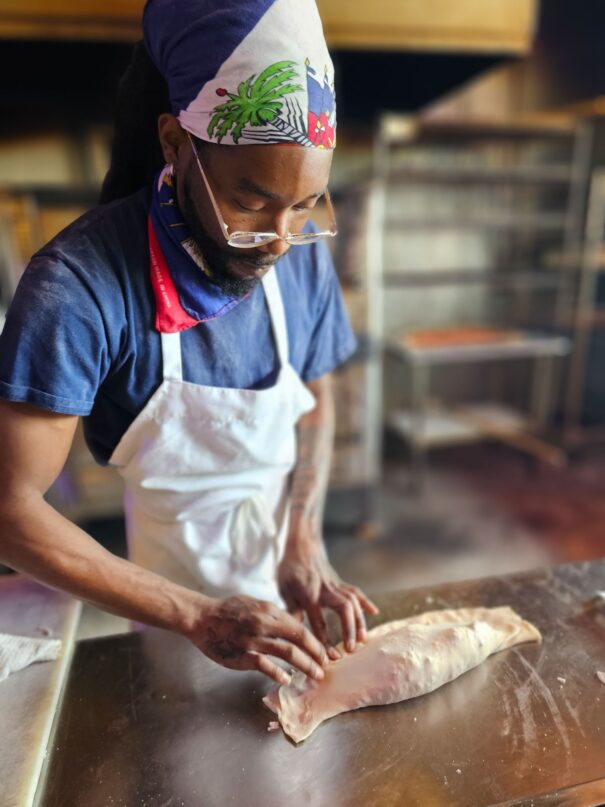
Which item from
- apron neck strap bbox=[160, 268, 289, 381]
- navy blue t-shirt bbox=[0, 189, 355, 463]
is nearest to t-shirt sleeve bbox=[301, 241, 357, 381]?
navy blue t-shirt bbox=[0, 189, 355, 463]

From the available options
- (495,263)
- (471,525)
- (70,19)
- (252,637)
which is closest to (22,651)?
(252,637)

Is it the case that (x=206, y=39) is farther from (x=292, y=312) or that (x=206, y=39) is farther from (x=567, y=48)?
(x=567, y=48)

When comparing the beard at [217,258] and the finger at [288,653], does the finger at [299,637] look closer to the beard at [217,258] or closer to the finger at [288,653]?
the finger at [288,653]

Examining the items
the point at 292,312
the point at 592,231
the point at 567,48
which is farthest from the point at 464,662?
the point at 567,48

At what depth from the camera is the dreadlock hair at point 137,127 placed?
2.83ft

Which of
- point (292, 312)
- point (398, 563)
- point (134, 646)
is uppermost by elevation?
point (292, 312)

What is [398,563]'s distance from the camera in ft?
8.81

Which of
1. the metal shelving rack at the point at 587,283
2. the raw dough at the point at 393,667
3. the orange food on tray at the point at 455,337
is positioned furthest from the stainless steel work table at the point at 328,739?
the metal shelving rack at the point at 587,283

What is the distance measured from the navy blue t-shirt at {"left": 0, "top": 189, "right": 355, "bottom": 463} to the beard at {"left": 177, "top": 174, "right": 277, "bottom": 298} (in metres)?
0.08

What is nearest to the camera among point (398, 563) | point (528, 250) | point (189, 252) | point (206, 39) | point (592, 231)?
point (206, 39)

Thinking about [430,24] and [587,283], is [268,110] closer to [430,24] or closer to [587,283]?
[430,24]

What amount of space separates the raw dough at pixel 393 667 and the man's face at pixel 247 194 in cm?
67

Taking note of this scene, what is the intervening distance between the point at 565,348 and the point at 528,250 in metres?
0.96

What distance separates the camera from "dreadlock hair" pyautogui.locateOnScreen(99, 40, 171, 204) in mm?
863
